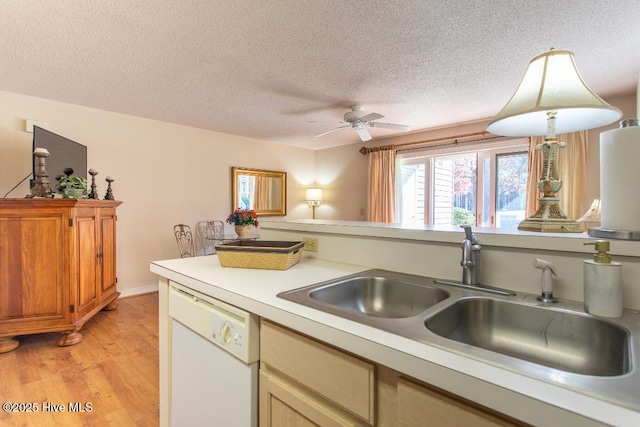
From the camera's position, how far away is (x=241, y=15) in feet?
6.06

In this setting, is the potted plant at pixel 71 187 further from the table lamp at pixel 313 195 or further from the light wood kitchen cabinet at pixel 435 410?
the table lamp at pixel 313 195

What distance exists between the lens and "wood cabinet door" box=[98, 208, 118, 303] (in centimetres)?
294

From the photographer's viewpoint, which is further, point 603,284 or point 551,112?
point 551,112

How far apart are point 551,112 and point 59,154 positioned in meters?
3.71

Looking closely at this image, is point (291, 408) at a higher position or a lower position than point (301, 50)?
lower

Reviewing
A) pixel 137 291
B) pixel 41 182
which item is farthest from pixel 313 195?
pixel 41 182

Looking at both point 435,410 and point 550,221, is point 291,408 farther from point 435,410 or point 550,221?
point 550,221

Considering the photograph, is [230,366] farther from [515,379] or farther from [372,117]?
[372,117]

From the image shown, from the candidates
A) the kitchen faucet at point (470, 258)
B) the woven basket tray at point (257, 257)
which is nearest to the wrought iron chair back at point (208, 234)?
the woven basket tray at point (257, 257)

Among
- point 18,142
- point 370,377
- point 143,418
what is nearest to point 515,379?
point 370,377

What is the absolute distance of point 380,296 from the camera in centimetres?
118

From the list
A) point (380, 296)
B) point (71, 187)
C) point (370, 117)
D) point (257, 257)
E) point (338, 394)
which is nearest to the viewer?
point (338, 394)

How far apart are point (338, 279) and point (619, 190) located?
34.4 inches

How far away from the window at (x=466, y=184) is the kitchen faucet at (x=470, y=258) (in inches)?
103
